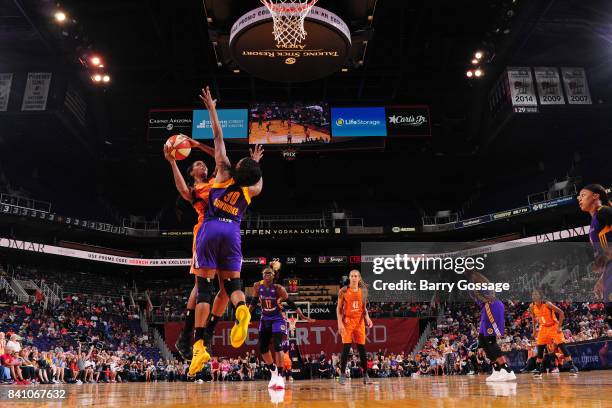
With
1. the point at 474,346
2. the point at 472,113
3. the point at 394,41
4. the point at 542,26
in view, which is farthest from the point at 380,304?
the point at 542,26

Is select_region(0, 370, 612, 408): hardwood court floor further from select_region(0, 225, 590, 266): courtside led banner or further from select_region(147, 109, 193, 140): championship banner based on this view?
select_region(0, 225, 590, 266): courtside led banner

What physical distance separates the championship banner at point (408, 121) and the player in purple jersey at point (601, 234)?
644 inches

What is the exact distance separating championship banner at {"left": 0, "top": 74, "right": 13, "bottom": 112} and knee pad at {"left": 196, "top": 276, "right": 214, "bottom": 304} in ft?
68.6

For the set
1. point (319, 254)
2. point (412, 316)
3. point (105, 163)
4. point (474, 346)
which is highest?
point (105, 163)

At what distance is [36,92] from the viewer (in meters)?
21.2

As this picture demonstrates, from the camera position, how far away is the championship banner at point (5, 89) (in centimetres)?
2097

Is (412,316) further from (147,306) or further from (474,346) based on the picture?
(147,306)

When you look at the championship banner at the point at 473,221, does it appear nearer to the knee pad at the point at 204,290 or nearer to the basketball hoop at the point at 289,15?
the basketball hoop at the point at 289,15

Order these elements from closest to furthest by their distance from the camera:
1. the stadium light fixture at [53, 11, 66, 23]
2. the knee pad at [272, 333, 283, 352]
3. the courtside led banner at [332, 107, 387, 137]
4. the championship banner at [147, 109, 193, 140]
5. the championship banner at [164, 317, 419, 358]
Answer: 1. the knee pad at [272, 333, 283, 352]
2. the stadium light fixture at [53, 11, 66, 23]
3. the courtside led banner at [332, 107, 387, 137]
4. the championship banner at [147, 109, 193, 140]
5. the championship banner at [164, 317, 419, 358]

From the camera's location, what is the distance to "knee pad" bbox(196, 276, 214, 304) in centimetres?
467

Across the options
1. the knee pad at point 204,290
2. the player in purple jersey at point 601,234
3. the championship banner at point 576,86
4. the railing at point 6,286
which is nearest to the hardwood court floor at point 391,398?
the knee pad at point 204,290

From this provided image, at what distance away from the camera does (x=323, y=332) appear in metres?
22.3

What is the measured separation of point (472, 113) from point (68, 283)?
24977mm

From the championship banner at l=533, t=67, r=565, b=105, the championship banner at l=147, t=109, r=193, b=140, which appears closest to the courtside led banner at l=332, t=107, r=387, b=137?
the championship banner at l=147, t=109, r=193, b=140
